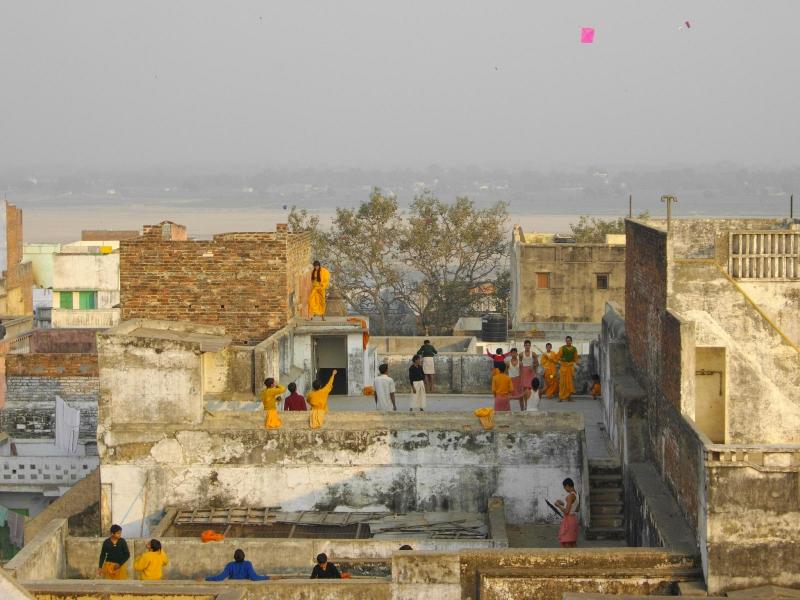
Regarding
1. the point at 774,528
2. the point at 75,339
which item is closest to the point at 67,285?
the point at 75,339

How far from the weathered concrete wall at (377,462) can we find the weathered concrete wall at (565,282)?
27136 mm

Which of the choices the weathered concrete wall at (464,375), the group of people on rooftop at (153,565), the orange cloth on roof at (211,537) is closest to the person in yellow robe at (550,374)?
the weathered concrete wall at (464,375)

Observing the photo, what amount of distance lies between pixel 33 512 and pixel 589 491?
1253 centimetres

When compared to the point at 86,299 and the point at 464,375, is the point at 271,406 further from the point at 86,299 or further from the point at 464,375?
the point at 86,299

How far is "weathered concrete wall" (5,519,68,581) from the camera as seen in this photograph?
17031 millimetres

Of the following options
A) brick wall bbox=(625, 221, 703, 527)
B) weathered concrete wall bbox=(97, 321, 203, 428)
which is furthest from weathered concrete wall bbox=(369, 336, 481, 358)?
weathered concrete wall bbox=(97, 321, 203, 428)

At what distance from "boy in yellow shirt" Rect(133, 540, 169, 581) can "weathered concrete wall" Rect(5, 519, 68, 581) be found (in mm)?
1245

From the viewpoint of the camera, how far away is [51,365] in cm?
3189

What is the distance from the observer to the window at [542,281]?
4812 cm

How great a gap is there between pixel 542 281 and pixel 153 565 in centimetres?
3214

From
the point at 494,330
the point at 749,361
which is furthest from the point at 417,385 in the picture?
the point at 494,330

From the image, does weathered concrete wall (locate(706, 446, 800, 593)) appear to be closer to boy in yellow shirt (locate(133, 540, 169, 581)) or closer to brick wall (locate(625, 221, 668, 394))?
brick wall (locate(625, 221, 668, 394))

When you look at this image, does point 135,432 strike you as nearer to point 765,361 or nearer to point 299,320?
point 299,320

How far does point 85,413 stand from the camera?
31625mm
